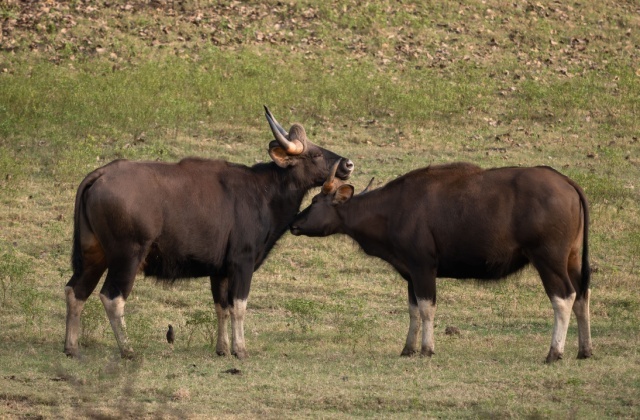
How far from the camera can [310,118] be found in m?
22.6

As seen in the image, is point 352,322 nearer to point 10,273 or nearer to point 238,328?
point 238,328

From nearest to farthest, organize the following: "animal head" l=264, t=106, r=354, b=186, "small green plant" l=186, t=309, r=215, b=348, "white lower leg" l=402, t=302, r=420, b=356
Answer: "white lower leg" l=402, t=302, r=420, b=356 < "small green plant" l=186, t=309, r=215, b=348 < "animal head" l=264, t=106, r=354, b=186

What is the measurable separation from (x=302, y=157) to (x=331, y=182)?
1.40ft

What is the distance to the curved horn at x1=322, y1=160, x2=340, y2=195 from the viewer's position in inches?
506

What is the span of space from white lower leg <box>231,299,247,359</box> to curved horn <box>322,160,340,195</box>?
1648 mm

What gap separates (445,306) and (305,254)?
102 inches

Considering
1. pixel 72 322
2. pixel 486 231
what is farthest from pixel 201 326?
pixel 486 231

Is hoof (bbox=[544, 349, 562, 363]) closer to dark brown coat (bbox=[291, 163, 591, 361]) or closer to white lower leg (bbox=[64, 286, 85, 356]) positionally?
dark brown coat (bbox=[291, 163, 591, 361])

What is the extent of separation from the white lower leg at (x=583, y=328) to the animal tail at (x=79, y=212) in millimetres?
4657

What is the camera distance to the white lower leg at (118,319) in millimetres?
11469

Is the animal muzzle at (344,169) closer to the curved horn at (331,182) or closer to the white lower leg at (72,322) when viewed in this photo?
the curved horn at (331,182)

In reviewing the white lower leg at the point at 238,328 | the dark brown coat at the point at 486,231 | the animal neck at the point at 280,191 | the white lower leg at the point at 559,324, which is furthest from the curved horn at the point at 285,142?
the white lower leg at the point at 559,324

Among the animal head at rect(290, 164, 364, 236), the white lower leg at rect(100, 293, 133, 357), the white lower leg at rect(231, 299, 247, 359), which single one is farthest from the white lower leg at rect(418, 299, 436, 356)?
the white lower leg at rect(100, 293, 133, 357)

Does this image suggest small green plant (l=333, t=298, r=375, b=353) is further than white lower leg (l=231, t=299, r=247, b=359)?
Yes
